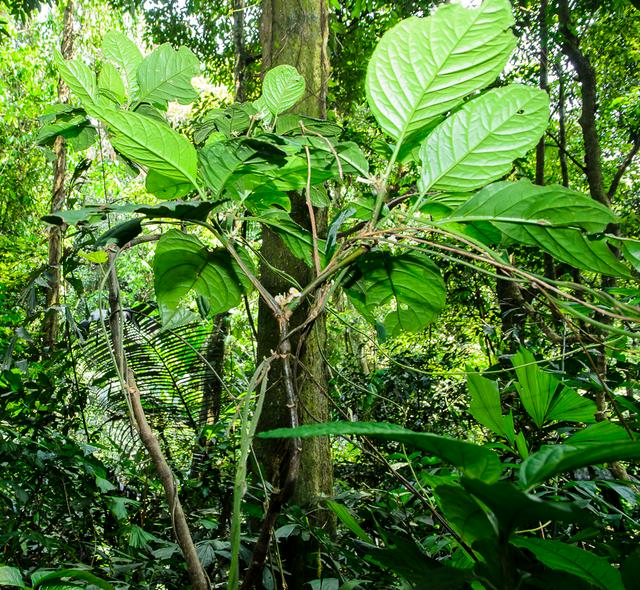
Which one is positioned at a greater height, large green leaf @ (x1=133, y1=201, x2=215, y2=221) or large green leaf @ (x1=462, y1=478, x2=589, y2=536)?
large green leaf @ (x1=133, y1=201, x2=215, y2=221)

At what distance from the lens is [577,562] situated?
30 centimetres

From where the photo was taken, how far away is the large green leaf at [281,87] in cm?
52

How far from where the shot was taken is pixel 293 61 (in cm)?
112

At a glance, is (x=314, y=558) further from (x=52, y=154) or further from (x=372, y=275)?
(x=52, y=154)

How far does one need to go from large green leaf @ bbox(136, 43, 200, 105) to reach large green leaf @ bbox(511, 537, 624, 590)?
0.48 meters

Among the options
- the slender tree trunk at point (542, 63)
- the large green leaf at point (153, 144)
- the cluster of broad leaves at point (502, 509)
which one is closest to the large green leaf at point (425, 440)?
the cluster of broad leaves at point (502, 509)

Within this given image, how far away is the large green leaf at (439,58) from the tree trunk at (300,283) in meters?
0.50

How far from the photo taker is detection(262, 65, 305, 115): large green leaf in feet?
1.69

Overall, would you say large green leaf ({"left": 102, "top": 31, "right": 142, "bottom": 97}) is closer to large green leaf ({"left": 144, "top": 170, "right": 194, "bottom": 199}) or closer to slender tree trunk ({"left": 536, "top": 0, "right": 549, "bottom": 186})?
large green leaf ({"left": 144, "top": 170, "right": 194, "bottom": 199})

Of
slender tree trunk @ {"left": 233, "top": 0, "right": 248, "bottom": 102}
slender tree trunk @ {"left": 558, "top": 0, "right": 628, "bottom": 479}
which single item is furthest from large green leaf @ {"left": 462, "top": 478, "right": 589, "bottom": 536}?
slender tree trunk @ {"left": 558, "top": 0, "right": 628, "bottom": 479}

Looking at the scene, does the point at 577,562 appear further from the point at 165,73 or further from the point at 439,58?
the point at 165,73

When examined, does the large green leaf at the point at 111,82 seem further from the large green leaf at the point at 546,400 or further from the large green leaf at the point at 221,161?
the large green leaf at the point at 546,400

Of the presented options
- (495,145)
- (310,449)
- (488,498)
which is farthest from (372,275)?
(310,449)

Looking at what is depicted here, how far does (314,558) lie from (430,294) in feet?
1.77
